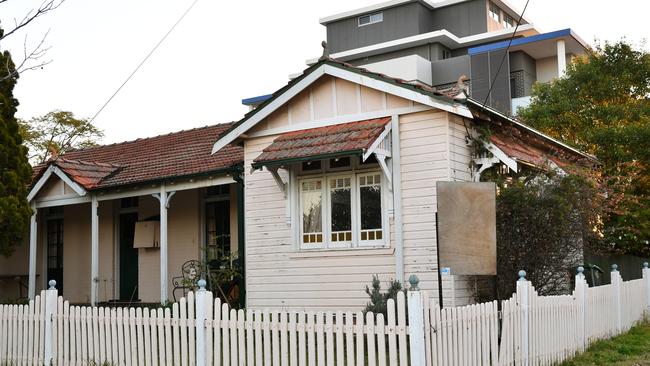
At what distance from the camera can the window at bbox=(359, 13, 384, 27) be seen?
173 ft

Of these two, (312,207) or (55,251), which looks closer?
(312,207)

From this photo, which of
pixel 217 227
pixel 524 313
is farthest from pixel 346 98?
pixel 217 227

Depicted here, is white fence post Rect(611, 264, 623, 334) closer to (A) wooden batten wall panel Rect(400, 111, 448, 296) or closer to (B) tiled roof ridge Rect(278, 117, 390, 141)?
(A) wooden batten wall panel Rect(400, 111, 448, 296)

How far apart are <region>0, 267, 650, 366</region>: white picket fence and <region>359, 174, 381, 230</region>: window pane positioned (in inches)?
140

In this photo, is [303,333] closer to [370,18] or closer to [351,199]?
[351,199]

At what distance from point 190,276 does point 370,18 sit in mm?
39842

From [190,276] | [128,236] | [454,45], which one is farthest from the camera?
[454,45]

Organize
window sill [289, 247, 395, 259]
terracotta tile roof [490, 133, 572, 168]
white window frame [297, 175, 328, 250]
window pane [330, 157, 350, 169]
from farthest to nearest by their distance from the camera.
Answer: white window frame [297, 175, 328, 250] < window pane [330, 157, 350, 169] < terracotta tile roof [490, 133, 572, 168] < window sill [289, 247, 395, 259]

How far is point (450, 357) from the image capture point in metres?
7.10

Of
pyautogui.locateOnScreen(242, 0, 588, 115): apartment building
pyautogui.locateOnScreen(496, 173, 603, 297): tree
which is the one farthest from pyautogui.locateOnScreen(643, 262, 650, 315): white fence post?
pyautogui.locateOnScreen(242, 0, 588, 115): apartment building

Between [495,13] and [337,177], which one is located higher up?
[495,13]

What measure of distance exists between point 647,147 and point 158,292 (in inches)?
507

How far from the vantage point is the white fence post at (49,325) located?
378 inches

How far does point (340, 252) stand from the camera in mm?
12953
